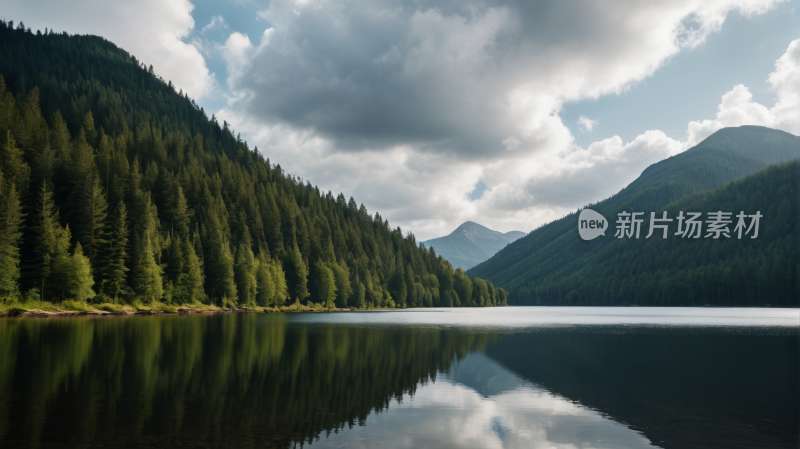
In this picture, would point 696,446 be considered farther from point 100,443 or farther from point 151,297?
point 151,297

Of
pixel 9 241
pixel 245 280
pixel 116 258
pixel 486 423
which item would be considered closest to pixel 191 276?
pixel 245 280

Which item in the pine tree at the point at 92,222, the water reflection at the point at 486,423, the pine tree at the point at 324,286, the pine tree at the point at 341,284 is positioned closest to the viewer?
the water reflection at the point at 486,423

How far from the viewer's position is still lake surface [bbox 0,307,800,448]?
15.6 meters

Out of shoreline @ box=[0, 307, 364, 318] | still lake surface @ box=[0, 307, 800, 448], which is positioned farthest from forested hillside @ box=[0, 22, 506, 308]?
still lake surface @ box=[0, 307, 800, 448]

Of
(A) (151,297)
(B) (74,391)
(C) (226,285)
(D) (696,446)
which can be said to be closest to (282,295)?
(C) (226,285)

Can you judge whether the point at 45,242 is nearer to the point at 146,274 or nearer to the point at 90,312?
the point at 90,312

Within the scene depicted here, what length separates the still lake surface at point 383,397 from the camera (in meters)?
15.6

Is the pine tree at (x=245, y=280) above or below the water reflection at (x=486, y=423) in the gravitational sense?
above

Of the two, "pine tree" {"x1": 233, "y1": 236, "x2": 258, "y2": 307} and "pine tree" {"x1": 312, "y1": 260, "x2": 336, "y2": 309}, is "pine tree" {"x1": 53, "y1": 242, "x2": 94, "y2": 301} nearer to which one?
"pine tree" {"x1": 233, "y1": 236, "x2": 258, "y2": 307}

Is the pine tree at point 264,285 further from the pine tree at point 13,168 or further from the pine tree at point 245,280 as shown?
the pine tree at point 13,168

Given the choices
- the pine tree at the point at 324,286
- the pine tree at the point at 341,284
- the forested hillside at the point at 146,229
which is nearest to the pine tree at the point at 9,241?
the forested hillside at the point at 146,229

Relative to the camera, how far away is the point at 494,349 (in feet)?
139

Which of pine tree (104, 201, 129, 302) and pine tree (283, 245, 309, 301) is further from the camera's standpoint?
pine tree (283, 245, 309, 301)

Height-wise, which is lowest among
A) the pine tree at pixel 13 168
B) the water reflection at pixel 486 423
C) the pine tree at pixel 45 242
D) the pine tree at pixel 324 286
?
the water reflection at pixel 486 423
